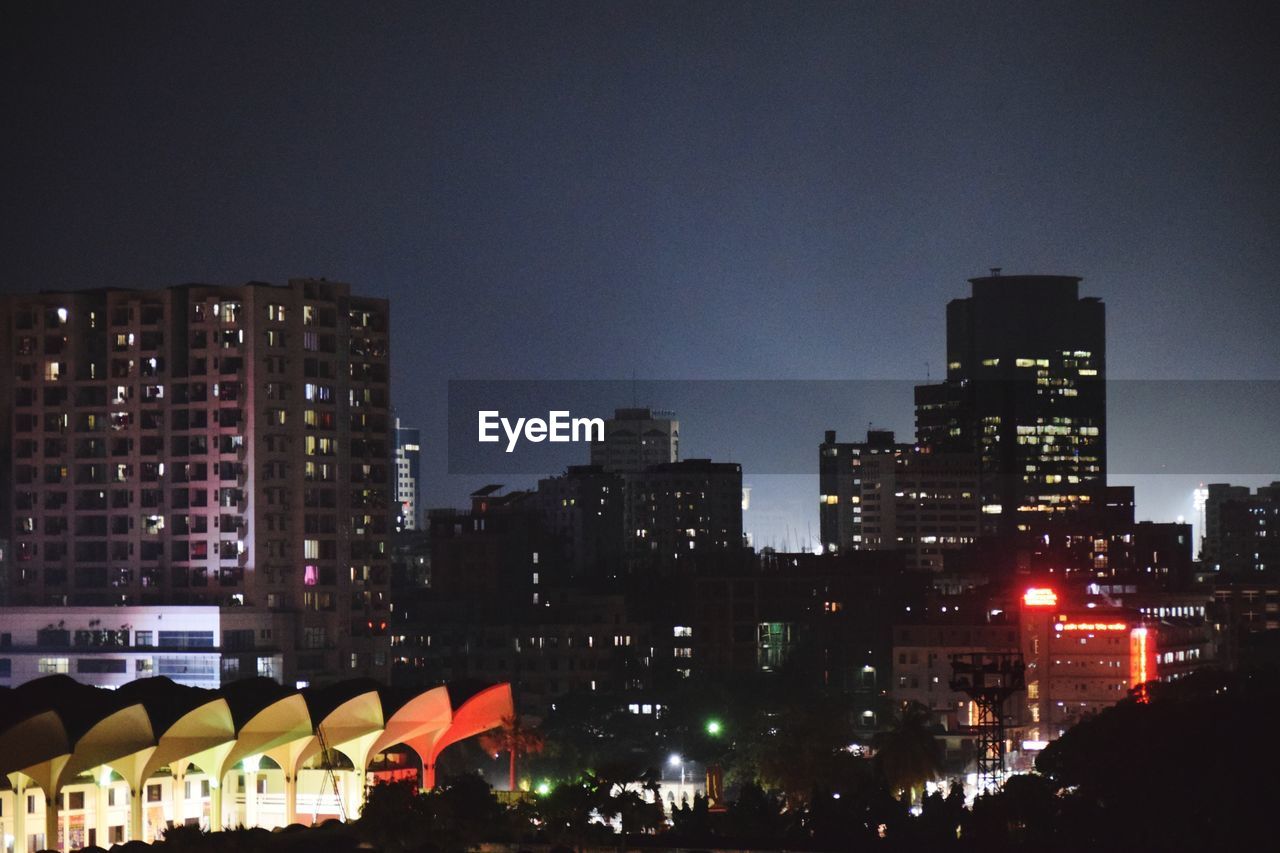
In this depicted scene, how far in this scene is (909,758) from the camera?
83.9 metres

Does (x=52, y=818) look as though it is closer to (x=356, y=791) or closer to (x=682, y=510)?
(x=356, y=791)

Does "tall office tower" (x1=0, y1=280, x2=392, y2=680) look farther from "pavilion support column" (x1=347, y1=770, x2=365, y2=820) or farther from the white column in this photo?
the white column

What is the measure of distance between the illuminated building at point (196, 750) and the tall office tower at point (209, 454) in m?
23.3

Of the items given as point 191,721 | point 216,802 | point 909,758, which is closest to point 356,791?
point 216,802

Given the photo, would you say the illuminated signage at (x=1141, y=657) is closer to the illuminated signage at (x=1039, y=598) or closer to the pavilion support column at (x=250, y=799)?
the illuminated signage at (x=1039, y=598)

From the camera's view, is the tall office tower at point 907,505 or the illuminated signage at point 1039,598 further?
the tall office tower at point 907,505

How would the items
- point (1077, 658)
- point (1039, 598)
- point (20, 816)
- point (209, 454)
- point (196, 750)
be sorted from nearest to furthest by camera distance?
point (20, 816), point (196, 750), point (209, 454), point (1077, 658), point (1039, 598)

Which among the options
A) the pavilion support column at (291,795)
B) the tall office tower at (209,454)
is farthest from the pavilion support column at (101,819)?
the tall office tower at (209,454)

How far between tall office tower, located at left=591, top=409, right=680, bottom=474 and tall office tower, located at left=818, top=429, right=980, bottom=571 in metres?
13.7

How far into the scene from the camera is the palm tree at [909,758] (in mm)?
83625

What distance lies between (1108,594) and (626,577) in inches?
1260

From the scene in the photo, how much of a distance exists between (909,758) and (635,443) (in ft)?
368

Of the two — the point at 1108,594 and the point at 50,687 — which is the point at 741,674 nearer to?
the point at 1108,594

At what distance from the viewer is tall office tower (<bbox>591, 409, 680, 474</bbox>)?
631 feet
